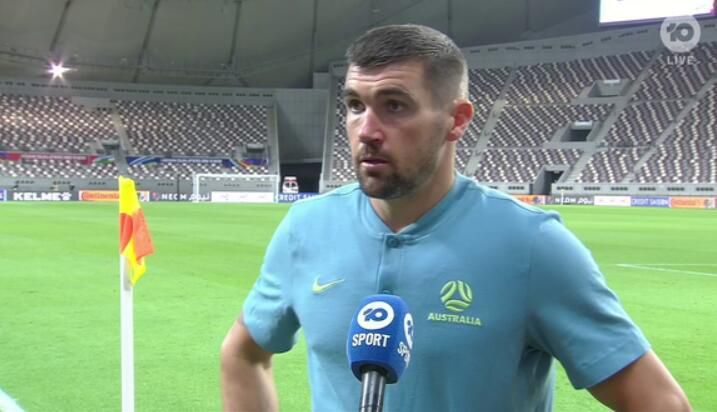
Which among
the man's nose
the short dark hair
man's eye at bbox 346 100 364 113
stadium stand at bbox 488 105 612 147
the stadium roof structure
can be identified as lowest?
the man's nose

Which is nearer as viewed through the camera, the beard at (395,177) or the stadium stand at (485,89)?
the beard at (395,177)

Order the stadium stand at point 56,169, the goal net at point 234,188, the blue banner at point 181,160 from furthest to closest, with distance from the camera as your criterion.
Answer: the blue banner at point 181,160 < the stadium stand at point 56,169 < the goal net at point 234,188

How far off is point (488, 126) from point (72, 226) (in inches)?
1728

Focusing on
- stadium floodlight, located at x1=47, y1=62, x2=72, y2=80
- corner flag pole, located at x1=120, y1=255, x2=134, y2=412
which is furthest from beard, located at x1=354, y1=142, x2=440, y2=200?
stadium floodlight, located at x1=47, y1=62, x2=72, y2=80

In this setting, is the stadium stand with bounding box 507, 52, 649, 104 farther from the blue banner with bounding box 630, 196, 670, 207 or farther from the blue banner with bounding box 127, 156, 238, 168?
the blue banner with bounding box 127, 156, 238, 168

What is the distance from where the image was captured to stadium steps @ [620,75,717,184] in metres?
52.8

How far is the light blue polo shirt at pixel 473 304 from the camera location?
194cm

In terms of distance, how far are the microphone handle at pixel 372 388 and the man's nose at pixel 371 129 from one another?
0.66 meters

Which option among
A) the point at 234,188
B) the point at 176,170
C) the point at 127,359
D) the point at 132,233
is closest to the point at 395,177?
the point at 127,359

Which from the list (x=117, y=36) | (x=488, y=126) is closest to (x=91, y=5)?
(x=117, y=36)

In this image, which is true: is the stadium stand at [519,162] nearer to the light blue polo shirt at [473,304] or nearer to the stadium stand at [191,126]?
the stadium stand at [191,126]

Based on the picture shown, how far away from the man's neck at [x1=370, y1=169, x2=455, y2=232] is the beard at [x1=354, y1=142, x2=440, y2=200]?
52mm

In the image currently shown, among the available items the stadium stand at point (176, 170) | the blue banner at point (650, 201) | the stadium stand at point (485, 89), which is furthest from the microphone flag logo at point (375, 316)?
the stadium stand at point (485, 89)

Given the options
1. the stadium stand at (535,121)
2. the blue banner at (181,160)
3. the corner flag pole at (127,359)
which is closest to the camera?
the corner flag pole at (127,359)
